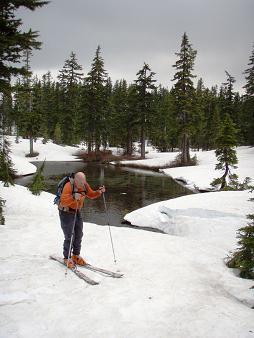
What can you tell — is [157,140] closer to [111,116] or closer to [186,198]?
[111,116]

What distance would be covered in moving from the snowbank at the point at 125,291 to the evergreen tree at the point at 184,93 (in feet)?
107

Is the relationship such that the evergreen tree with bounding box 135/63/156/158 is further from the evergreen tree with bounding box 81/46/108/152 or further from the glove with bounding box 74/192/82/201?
the glove with bounding box 74/192/82/201

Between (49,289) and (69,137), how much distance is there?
2513 inches

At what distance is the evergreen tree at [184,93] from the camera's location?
41656 millimetres

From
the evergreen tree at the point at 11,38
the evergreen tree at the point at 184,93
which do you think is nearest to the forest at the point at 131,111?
the evergreen tree at the point at 184,93

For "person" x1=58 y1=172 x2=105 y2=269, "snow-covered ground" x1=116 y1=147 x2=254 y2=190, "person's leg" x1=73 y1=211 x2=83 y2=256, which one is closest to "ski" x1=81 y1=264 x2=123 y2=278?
"person" x1=58 y1=172 x2=105 y2=269

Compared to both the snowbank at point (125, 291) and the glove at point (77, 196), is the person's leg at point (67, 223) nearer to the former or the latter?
the glove at point (77, 196)

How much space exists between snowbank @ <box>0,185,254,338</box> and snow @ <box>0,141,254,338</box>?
15 mm

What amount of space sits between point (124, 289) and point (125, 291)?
0.10 metres

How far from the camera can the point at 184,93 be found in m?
42.2

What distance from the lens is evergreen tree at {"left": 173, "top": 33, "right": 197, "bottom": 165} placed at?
41656mm

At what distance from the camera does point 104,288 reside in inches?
243

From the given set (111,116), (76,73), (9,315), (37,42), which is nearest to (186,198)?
(37,42)

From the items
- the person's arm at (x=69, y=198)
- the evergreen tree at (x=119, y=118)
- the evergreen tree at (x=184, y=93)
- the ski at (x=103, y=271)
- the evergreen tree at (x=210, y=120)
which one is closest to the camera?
the ski at (x=103, y=271)
